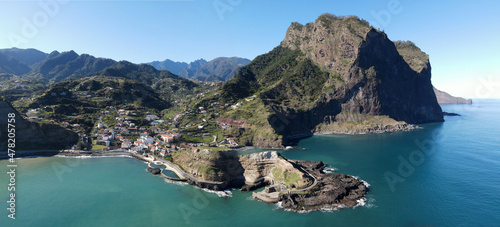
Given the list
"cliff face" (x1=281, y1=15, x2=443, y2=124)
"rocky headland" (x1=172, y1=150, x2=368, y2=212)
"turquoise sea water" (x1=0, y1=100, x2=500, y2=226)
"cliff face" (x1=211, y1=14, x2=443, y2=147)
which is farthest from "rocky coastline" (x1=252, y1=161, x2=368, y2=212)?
"cliff face" (x1=281, y1=15, x2=443, y2=124)

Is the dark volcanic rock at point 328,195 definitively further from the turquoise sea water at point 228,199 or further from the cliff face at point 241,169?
the cliff face at point 241,169

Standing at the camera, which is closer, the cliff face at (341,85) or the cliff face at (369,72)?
the cliff face at (341,85)

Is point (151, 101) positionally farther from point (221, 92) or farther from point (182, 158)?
point (182, 158)

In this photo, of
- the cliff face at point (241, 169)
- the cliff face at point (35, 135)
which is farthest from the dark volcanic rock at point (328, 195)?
the cliff face at point (35, 135)

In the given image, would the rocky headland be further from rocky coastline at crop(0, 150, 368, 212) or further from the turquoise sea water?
the turquoise sea water

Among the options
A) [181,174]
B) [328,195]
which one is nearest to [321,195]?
[328,195]

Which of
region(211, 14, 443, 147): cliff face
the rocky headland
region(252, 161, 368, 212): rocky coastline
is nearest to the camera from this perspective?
region(252, 161, 368, 212): rocky coastline
